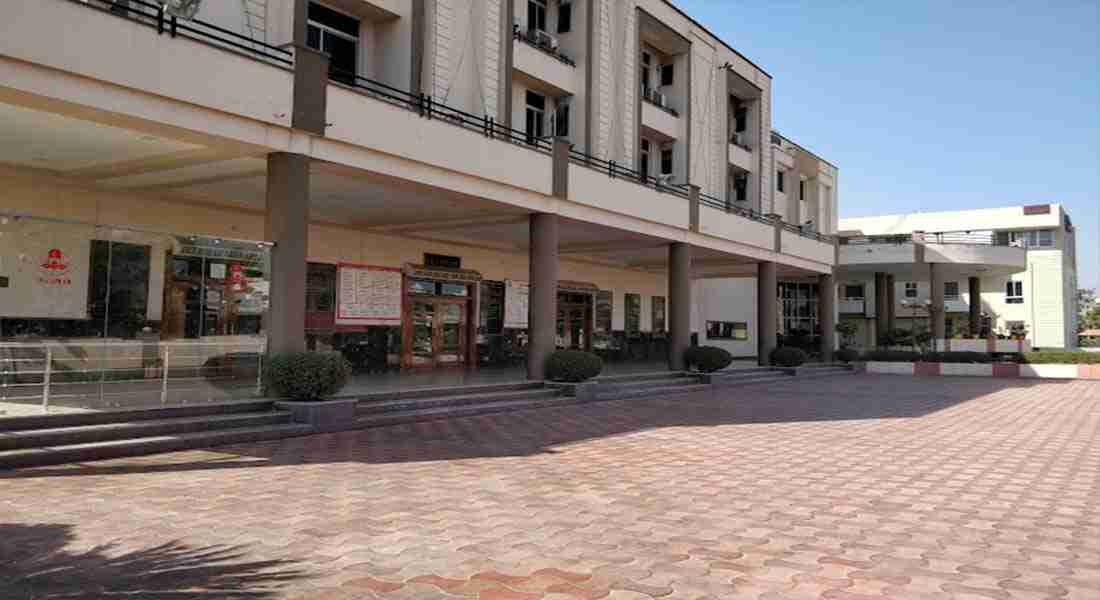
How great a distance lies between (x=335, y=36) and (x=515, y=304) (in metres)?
10.0

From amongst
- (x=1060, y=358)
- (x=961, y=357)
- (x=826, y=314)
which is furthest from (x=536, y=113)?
(x=1060, y=358)

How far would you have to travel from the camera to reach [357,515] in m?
6.21

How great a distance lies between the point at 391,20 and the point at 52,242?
7747 mm

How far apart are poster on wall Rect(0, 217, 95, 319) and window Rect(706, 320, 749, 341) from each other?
28.5 m

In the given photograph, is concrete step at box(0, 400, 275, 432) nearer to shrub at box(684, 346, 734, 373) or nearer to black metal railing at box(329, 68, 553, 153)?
black metal railing at box(329, 68, 553, 153)

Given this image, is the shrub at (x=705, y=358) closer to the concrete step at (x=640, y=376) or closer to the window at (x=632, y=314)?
the concrete step at (x=640, y=376)

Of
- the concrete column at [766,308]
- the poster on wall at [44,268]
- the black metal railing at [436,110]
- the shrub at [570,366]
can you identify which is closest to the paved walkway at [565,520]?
the poster on wall at [44,268]

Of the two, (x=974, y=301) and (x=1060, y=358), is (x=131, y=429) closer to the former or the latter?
(x=1060, y=358)

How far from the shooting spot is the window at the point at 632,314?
28453 mm

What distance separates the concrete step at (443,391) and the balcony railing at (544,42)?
8.71 meters

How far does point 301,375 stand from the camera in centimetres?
1077

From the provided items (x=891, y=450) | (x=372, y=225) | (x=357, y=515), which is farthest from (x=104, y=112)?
(x=891, y=450)

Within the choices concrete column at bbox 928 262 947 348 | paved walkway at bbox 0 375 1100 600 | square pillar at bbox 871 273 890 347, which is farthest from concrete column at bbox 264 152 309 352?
→ square pillar at bbox 871 273 890 347

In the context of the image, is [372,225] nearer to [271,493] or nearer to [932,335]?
[271,493]
